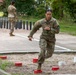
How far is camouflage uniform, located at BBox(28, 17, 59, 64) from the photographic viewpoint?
10484 mm

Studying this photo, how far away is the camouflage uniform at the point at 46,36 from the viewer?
34.4 ft

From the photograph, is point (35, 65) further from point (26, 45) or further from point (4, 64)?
point (26, 45)

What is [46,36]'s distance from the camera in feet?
35.0

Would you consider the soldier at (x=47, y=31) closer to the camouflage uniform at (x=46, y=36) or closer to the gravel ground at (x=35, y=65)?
the camouflage uniform at (x=46, y=36)

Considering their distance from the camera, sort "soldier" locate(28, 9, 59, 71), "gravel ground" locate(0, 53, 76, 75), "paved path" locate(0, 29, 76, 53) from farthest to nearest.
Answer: "paved path" locate(0, 29, 76, 53)
"gravel ground" locate(0, 53, 76, 75)
"soldier" locate(28, 9, 59, 71)

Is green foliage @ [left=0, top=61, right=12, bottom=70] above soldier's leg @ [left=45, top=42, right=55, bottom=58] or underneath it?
underneath

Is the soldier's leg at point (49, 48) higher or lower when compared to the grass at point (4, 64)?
higher

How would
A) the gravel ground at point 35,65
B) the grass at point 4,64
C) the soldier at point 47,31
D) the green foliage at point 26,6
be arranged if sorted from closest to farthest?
the soldier at point 47,31 → the gravel ground at point 35,65 → the grass at point 4,64 → the green foliage at point 26,6

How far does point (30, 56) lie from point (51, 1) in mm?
23488

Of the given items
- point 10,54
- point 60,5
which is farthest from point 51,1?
point 10,54

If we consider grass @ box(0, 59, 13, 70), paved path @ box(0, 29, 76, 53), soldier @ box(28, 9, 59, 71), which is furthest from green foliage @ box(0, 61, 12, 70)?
paved path @ box(0, 29, 76, 53)

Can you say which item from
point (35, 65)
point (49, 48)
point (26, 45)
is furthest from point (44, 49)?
point (26, 45)

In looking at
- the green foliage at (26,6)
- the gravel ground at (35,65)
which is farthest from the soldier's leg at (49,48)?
the green foliage at (26,6)

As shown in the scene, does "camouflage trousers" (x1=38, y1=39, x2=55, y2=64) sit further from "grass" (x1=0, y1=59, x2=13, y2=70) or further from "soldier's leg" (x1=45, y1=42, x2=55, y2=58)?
"grass" (x1=0, y1=59, x2=13, y2=70)
